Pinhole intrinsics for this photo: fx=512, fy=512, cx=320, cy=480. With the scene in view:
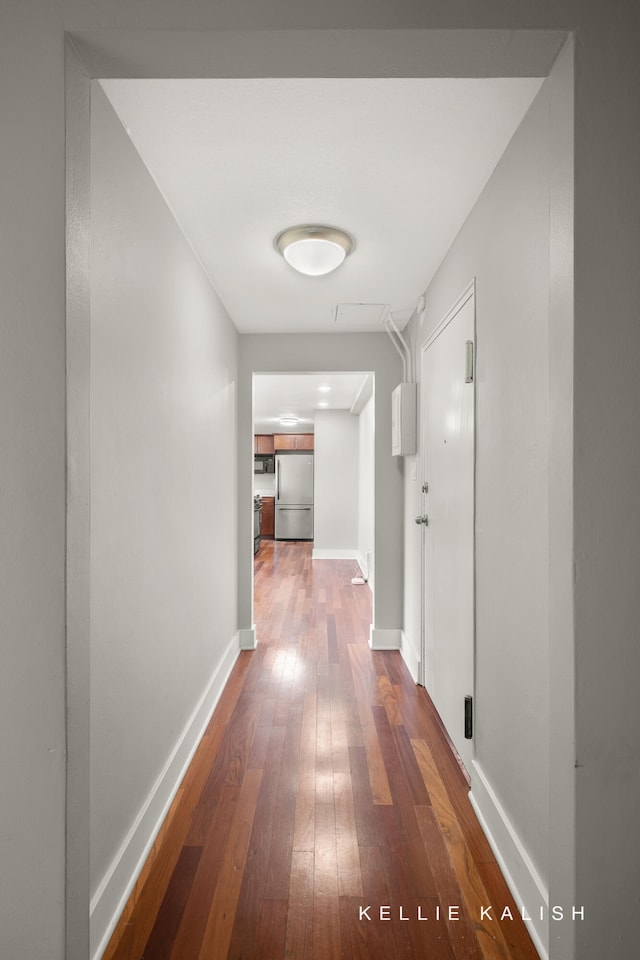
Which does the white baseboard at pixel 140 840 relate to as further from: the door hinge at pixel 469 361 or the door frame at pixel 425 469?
the door hinge at pixel 469 361

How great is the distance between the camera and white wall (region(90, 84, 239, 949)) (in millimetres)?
1394

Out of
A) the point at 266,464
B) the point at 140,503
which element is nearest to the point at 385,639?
the point at 140,503

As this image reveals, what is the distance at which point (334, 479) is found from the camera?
26.8 ft

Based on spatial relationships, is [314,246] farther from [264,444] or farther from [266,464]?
[266,464]

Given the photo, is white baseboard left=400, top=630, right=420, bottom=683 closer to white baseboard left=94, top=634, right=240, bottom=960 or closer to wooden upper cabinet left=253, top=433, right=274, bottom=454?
white baseboard left=94, top=634, right=240, bottom=960

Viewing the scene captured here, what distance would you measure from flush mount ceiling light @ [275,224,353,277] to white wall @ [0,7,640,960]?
122 centimetres

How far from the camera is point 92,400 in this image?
53.0 inches

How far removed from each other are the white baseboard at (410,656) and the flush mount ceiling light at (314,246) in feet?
7.59

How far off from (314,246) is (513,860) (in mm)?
2357

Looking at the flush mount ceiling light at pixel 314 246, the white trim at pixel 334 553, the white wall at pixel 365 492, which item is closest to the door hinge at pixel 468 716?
the flush mount ceiling light at pixel 314 246

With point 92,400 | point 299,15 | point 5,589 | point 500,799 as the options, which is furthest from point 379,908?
point 299,15

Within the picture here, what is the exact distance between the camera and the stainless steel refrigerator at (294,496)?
33.1 feet

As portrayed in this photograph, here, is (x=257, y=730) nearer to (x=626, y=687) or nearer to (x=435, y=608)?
(x=435, y=608)

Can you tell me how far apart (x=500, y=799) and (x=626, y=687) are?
97 centimetres
